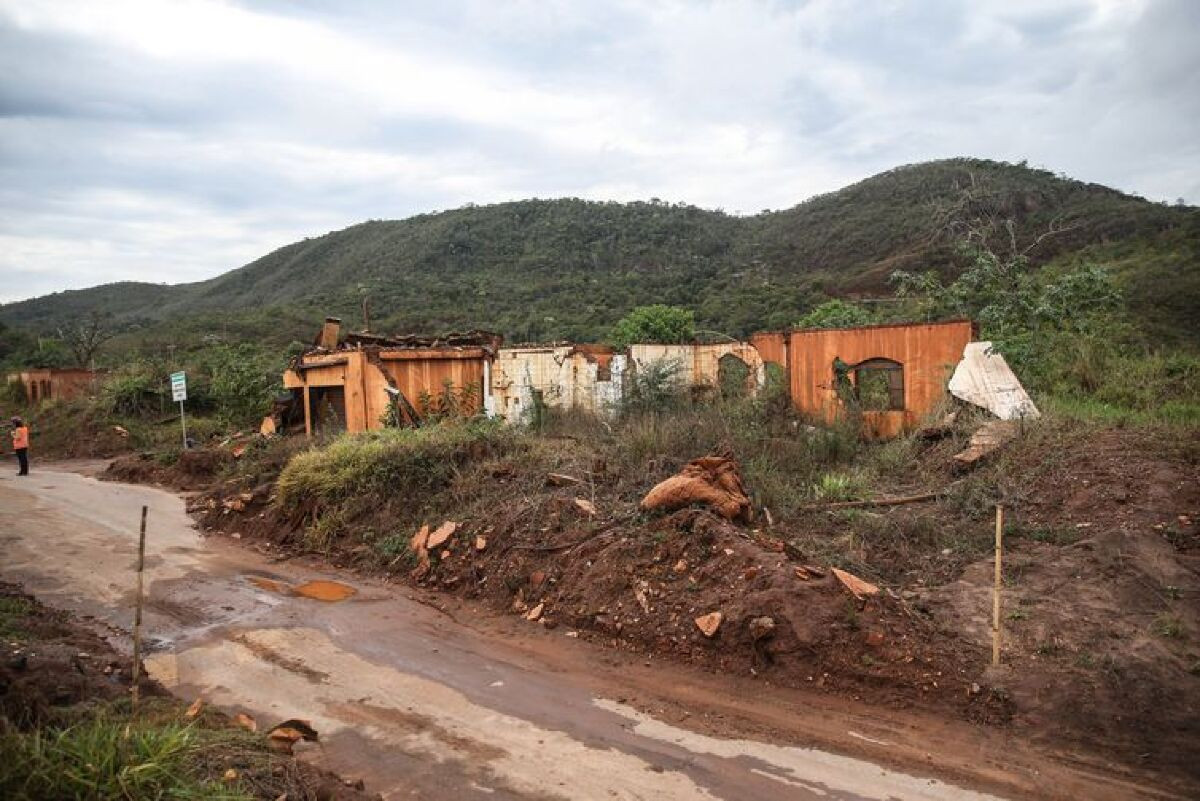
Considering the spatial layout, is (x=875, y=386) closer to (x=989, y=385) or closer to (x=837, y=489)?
(x=989, y=385)

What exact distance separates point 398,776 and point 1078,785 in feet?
12.7

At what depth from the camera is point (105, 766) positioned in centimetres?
277

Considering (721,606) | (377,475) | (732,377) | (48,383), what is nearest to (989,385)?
(732,377)

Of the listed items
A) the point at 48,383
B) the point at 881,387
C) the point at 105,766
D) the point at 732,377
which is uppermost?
the point at 48,383

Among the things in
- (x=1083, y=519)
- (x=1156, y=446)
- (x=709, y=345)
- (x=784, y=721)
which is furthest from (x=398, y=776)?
(x=709, y=345)

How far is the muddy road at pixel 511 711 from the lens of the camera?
13.7 ft

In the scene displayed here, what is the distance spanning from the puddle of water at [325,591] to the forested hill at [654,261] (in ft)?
48.5

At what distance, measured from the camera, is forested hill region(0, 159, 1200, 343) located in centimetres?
3173

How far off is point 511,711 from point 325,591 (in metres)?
3.72

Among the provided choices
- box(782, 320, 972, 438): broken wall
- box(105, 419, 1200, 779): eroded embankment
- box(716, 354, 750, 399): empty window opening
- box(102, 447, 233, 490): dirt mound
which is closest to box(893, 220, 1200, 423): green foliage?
box(782, 320, 972, 438): broken wall

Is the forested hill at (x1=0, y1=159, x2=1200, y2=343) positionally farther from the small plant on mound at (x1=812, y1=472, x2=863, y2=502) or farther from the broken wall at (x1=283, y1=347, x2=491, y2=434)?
the broken wall at (x1=283, y1=347, x2=491, y2=434)

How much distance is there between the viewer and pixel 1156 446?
8195 mm

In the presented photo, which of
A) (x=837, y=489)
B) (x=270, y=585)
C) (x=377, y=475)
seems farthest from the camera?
(x=377, y=475)

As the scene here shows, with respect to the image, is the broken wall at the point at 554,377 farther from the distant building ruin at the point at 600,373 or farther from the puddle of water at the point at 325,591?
the puddle of water at the point at 325,591
